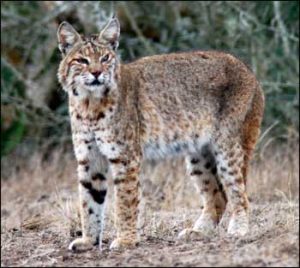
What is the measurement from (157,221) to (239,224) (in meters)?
1.04

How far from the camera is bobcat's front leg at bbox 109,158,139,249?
7.80m

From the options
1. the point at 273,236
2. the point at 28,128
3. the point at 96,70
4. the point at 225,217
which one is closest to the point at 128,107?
the point at 96,70

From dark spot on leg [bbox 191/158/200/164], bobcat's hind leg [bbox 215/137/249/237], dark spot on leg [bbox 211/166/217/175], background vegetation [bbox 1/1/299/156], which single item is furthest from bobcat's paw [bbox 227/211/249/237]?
background vegetation [bbox 1/1/299/156]

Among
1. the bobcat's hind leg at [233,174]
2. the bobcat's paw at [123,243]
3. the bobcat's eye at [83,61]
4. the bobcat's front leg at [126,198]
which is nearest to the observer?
the bobcat's paw at [123,243]

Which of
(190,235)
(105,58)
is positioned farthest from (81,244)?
(105,58)

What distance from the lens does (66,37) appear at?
26.8 ft

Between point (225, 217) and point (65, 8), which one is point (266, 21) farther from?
point (225, 217)

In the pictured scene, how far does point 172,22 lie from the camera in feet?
53.3

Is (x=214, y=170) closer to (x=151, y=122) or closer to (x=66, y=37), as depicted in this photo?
(x=151, y=122)

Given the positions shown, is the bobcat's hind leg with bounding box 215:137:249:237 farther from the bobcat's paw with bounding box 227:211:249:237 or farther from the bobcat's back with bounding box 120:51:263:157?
the bobcat's back with bounding box 120:51:263:157

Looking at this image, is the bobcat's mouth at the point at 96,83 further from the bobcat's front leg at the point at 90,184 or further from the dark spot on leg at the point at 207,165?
the dark spot on leg at the point at 207,165

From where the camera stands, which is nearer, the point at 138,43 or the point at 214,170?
the point at 214,170

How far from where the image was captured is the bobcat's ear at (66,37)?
812 centimetres

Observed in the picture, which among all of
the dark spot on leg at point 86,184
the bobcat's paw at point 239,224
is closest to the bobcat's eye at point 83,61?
the dark spot on leg at point 86,184
